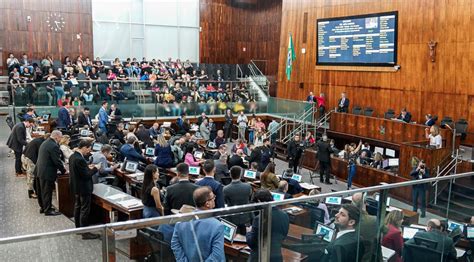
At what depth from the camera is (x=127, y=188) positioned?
10.6 metres

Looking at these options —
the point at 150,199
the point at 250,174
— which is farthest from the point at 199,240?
the point at 250,174

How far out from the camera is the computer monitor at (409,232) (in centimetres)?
438

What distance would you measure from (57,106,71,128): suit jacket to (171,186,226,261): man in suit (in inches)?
505

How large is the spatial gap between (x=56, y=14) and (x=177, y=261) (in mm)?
22395

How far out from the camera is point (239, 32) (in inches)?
1148

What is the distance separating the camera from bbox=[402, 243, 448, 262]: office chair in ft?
14.5

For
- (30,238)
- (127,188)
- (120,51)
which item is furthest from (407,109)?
(30,238)

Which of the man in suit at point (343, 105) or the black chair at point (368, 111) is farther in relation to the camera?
the man in suit at point (343, 105)

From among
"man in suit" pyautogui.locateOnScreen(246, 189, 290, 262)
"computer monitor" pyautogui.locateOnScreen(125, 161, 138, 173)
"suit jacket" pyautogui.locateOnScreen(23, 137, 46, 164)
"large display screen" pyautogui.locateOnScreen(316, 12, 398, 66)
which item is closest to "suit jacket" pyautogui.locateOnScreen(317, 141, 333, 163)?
"large display screen" pyautogui.locateOnScreen(316, 12, 398, 66)

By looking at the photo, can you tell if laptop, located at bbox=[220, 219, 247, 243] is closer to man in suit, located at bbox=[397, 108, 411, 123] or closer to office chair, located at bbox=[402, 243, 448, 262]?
office chair, located at bbox=[402, 243, 448, 262]

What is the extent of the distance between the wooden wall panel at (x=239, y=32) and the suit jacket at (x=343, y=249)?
24.4 meters

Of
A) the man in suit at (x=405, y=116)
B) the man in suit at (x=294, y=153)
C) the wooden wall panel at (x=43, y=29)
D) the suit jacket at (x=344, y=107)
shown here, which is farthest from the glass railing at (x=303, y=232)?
the wooden wall panel at (x=43, y=29)

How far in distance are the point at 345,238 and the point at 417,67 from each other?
15219 millimetres

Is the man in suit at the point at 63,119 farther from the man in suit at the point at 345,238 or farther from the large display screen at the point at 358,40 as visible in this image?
the man in suit at the point at 345,238
